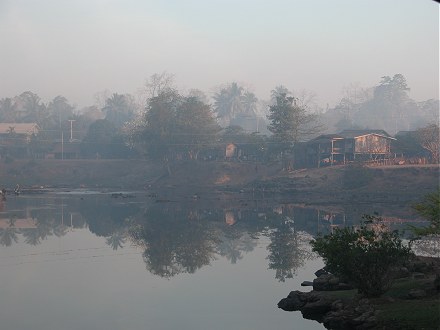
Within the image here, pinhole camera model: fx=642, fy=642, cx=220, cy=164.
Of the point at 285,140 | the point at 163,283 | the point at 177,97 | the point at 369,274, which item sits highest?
the point at 177,97

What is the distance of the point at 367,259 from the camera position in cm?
2083

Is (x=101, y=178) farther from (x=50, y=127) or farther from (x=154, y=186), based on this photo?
(x=50, y=127)

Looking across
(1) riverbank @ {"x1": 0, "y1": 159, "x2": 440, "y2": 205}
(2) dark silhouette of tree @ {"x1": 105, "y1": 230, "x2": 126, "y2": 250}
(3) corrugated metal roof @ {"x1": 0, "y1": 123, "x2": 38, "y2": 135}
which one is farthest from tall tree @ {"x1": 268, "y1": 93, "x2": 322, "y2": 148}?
(3) corrugated metal roof @ {"x1": 0, "y1": 123, "x2": 38, "y2": 135}

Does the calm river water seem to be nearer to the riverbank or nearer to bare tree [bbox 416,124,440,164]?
the riverbank

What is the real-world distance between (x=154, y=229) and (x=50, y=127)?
9347cm

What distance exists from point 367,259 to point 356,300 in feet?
4.98

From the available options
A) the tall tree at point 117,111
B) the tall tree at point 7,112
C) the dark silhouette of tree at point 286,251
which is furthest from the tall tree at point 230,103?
the dark silhouette of tree at point 286,251

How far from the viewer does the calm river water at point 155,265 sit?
78.0 feet

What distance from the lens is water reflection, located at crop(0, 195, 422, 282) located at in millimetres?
37906

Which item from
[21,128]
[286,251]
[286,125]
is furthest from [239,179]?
[21,128]

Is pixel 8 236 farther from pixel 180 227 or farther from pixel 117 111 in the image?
pixel 117 111

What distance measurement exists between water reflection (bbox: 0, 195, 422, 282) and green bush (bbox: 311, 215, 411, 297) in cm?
949

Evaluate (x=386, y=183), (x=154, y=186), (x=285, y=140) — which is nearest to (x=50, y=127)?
(x=154, y=186)

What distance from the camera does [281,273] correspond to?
106ft
